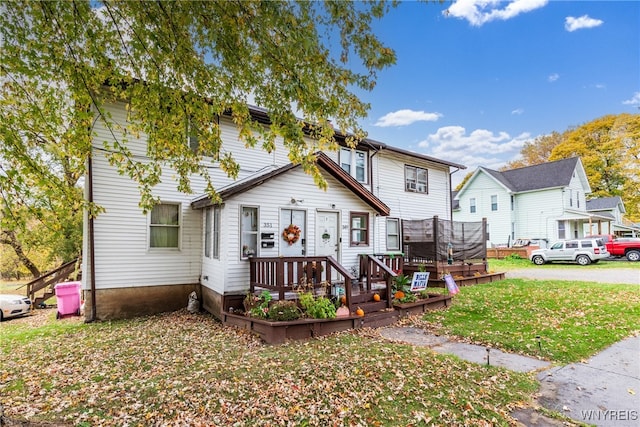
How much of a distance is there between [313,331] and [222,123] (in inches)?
281

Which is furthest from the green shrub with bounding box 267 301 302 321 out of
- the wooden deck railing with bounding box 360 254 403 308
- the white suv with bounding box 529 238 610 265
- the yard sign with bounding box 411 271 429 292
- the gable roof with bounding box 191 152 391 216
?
the white suv with bounding box 529 238 610 265

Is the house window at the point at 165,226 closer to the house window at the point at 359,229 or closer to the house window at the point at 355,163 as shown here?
the house window at the point at 359,229

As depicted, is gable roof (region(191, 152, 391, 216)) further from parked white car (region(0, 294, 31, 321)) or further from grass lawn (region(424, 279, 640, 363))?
parked white car (region(0, 294, 31, 321))

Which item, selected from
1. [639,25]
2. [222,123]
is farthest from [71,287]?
[639,25]

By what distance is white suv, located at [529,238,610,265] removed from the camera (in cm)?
1911

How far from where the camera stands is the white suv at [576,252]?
19109 millimetres

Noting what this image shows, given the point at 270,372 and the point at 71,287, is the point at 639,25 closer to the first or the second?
the point at 270,372

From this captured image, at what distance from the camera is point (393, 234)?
47.2 ft

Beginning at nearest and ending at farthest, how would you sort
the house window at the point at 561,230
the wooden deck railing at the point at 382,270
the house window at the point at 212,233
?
the wooden deck railing at the point at 382,270, the house window at the point at 212,233, the house window at the point at 561,230

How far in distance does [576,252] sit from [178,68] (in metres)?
24.0

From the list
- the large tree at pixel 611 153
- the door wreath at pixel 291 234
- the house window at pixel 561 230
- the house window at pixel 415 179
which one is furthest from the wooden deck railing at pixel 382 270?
the large tree at pixel 611 153

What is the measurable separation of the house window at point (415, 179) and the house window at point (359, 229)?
534cm

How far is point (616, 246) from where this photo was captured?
2170cm

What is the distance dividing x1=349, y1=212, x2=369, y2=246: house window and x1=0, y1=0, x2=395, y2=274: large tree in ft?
19.5
